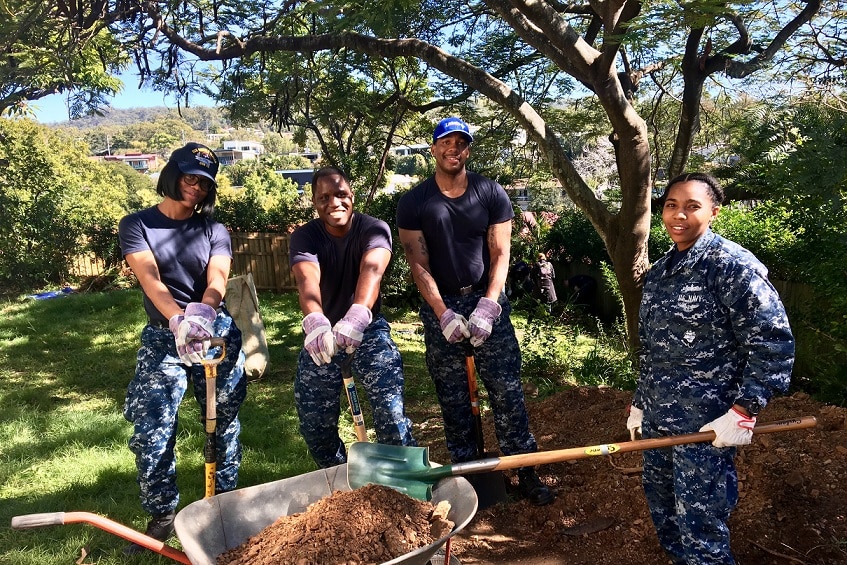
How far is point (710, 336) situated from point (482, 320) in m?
1.09

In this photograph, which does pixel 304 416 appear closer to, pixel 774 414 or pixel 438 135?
pixel 438 135

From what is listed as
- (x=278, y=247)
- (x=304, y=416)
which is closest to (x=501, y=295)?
(x=304, y=416)

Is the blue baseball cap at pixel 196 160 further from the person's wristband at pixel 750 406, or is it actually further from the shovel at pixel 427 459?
the person's wristband at pixel 750 406

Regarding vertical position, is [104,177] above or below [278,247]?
above

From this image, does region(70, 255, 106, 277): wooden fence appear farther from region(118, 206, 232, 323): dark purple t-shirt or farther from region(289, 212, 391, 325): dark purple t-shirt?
region(289, 212, 391, 325): dark purple t-shirt

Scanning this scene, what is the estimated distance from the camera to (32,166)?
12.5 m

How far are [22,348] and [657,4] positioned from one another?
7391 millimetres

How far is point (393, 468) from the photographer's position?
2258mm

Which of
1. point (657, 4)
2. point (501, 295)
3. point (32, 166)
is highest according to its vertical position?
point (32, 166)

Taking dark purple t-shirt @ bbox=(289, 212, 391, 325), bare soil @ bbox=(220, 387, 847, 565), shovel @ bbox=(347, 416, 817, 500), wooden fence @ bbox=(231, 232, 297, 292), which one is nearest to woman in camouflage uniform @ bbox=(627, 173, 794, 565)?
shovel @ bbox=(347, 416, 817, 500)

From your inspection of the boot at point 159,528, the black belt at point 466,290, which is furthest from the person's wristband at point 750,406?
the boot at point 159,528

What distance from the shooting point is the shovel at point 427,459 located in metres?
2.12

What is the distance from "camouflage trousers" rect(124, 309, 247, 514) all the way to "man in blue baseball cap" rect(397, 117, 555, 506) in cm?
Result: 104

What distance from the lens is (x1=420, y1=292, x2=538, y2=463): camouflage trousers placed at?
10.4ft
